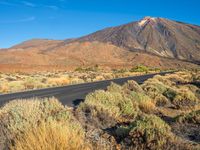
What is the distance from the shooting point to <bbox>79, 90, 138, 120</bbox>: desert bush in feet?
31.1

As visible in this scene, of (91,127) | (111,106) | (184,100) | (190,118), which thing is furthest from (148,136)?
(184,100)

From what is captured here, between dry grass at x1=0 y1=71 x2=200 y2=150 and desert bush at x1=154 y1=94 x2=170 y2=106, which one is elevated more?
dry grass at x1=0 y1=71 x2=200 y2=150

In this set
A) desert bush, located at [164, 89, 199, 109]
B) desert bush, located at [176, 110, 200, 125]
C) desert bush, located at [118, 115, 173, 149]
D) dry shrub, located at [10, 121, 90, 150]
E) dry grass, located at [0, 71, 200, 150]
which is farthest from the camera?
desert bush, located at [164, 89, 199, 109]

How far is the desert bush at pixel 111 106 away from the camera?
9.48 m

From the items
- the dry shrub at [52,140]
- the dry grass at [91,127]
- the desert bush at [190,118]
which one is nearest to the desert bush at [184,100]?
the dry grass at [91,127]

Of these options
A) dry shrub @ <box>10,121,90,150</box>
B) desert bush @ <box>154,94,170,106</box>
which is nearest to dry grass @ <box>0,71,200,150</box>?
dry shrub @ <box>10,121,90,150</box>

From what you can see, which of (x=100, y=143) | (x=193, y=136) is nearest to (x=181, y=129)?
(x=193, y=136)

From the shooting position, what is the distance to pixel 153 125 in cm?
686

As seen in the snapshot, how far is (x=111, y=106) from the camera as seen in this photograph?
10445mm

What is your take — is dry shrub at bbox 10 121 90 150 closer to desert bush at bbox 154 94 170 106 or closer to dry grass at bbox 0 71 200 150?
dry grass at bbox 0 71 200 150

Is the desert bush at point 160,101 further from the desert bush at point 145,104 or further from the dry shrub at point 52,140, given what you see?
the dry shrub at point 52,140

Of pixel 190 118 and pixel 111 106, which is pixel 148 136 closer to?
pixel 190 118

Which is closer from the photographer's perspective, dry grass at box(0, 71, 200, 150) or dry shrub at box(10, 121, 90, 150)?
dry shrub at box(10, 121, 90, 150)

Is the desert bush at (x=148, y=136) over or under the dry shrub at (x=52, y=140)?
under
